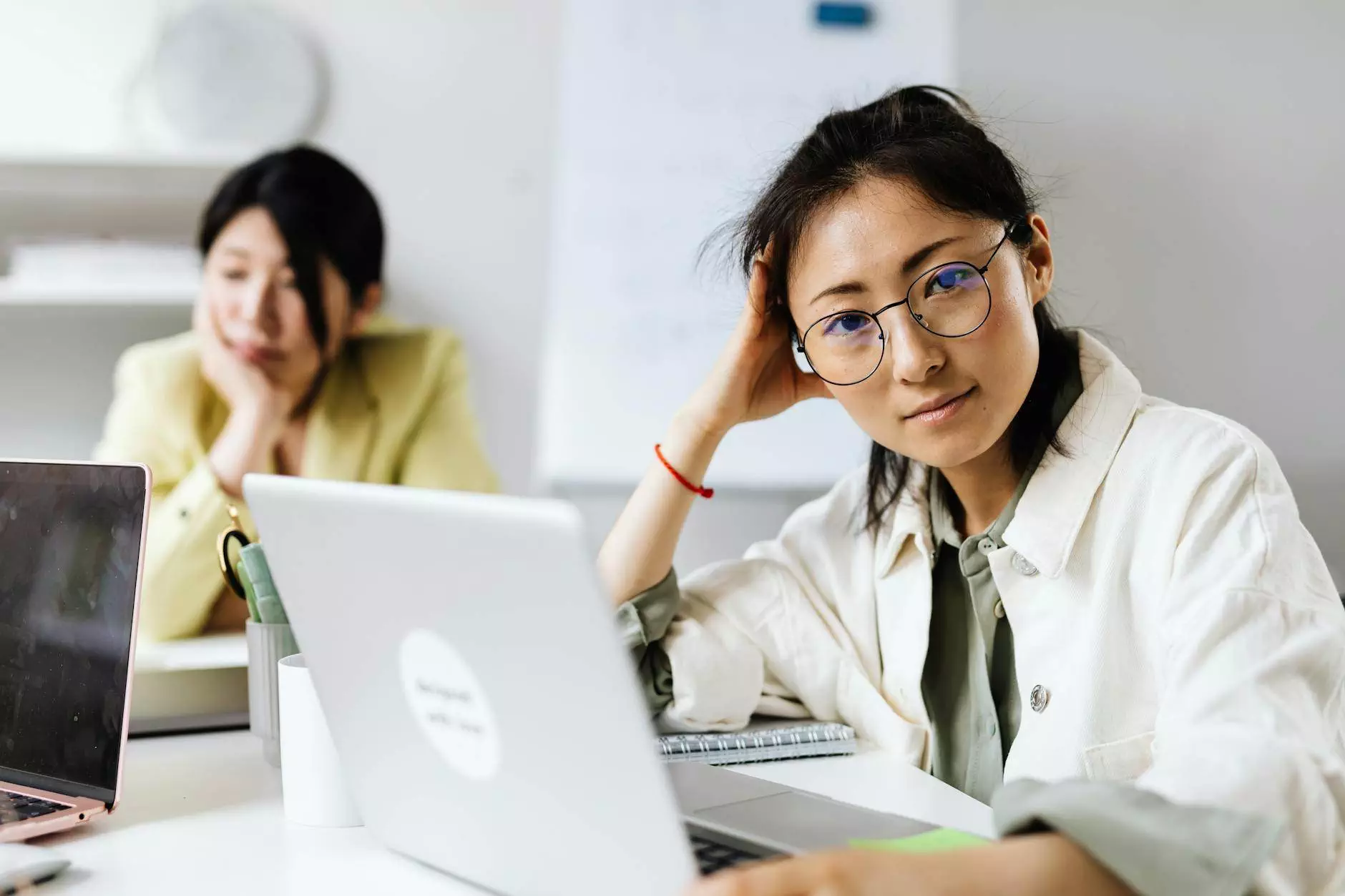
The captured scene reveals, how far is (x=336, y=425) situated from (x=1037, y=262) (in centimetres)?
167

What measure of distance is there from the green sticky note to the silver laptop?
0.05 ft

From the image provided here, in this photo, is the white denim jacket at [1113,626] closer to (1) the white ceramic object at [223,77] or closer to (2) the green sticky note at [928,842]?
(2) the green sticky note at [928,842]

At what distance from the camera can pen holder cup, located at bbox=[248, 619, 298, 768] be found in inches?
39.9

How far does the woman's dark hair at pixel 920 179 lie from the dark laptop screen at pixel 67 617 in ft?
1.99

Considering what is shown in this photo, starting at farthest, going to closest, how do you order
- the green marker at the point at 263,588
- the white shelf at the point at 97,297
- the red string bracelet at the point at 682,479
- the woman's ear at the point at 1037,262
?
the white shelf at the point at 97,297
the red string bracelet at the point at 682,479
the woman's ear at the point at 1037,262
the green marker at the point at 263,588

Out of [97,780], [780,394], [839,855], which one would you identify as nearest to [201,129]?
[780,394]

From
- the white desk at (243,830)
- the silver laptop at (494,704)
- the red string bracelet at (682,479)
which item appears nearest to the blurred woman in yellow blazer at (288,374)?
the red string bracelet at (682,479)

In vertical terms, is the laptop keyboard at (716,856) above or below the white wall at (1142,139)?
below

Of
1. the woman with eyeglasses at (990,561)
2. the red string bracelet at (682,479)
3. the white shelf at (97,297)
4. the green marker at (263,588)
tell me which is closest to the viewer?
the woman with eyeglasses at (990,561)

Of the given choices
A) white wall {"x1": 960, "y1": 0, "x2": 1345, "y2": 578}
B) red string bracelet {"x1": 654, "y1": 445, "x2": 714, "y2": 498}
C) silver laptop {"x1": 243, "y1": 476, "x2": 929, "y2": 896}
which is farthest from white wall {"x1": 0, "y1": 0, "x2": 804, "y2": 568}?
silver laptop {"x1": 243, "y1": 476, "x2": 929, "y2": 896}

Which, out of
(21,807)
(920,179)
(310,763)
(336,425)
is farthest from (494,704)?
(336,425)

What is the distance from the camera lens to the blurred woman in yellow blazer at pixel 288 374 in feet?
7.71

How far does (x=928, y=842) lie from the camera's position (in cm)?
67

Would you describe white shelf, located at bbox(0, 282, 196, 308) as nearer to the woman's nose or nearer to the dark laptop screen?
the dark laptop screen
